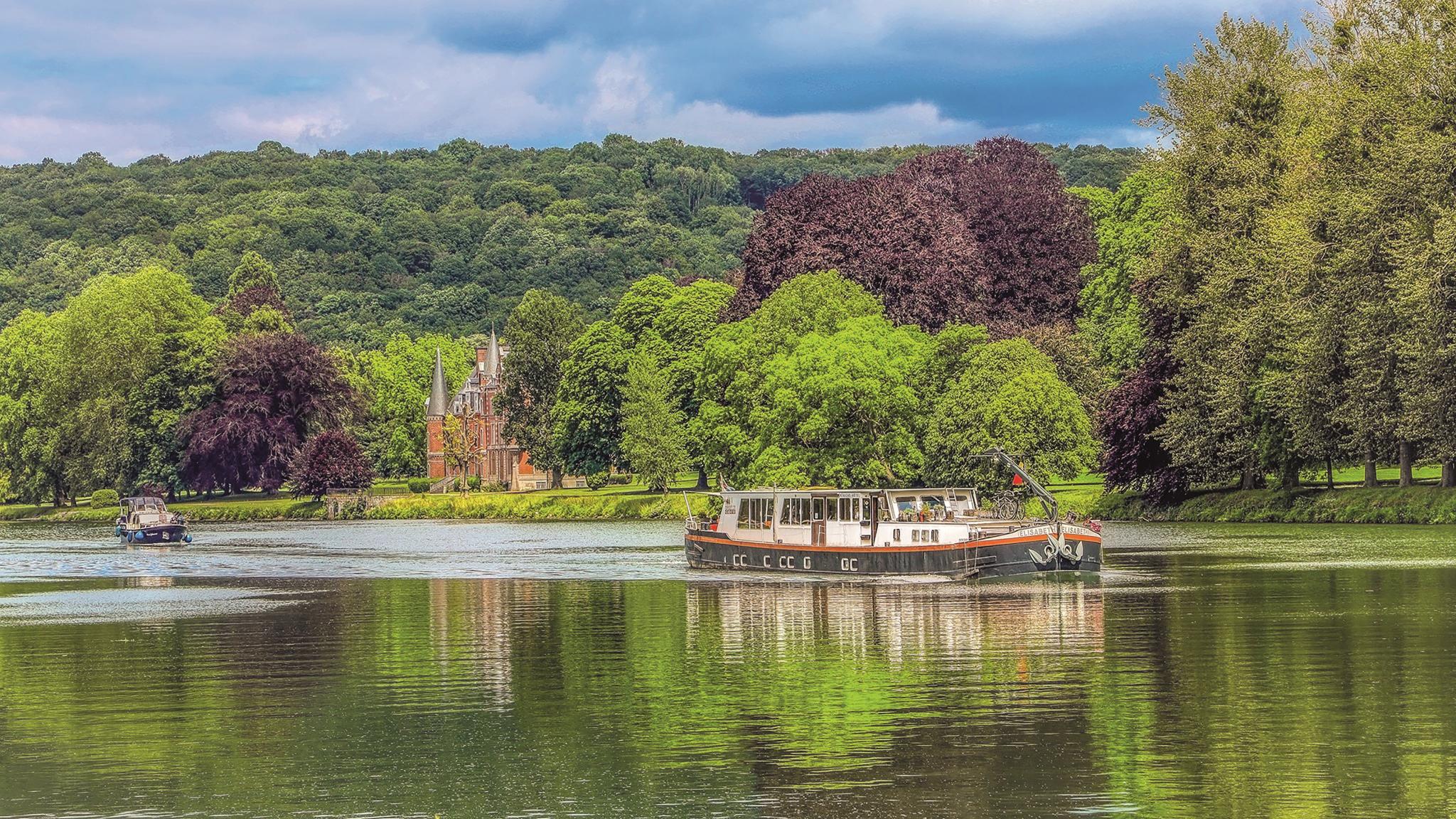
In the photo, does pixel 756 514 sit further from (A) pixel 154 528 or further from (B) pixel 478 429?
(B) pixel 478 429

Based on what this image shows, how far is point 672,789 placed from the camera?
66.5ft

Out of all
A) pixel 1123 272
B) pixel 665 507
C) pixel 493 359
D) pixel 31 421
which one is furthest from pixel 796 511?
pixel 493 359

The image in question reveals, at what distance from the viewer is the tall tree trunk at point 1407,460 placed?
7400cm

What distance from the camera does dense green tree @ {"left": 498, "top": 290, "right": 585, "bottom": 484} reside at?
136m

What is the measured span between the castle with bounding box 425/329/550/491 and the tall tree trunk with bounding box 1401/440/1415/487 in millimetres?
98080

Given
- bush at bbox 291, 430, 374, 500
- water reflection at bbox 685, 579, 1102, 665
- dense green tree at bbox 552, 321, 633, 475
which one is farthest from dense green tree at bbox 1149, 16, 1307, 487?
bush at bbox 291, 430, 374, 500

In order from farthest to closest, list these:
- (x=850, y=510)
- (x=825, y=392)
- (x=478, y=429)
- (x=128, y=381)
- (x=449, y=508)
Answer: (x=478, y=429) < (x=128, y=381) < (x=449, y=508) < (x=825, y=392) < (x=850, y=510)

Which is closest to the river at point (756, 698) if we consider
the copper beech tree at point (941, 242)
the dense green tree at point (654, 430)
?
the copper beech tree at point (941, 242)

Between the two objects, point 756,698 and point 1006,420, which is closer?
point 756,698

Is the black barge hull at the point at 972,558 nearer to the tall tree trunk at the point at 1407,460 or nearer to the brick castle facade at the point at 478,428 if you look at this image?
the tall tree trunk at the point at 1407,460

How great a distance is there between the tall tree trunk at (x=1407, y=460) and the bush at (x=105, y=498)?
3795 inches

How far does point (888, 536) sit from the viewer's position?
2119 inches

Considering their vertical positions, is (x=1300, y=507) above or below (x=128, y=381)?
below

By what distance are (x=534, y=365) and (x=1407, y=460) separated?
76781mm
